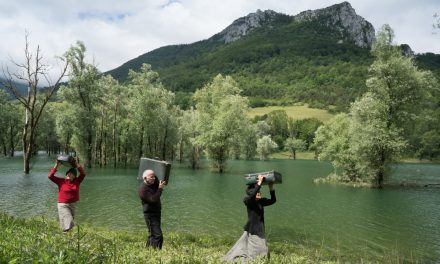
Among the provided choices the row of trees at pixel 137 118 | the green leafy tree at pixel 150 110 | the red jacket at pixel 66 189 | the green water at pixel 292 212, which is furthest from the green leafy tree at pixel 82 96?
the red jacket at pixel 66 189

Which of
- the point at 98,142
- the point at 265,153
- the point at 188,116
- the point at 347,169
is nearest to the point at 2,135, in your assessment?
the point at 98,142

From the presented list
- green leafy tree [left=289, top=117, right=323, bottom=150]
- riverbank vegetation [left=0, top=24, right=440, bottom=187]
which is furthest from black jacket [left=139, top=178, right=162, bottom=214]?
green leafy tree [left=289, top=117, right=323, bottom=150]

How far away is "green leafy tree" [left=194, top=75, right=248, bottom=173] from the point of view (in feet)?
198

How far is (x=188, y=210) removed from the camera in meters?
27.0

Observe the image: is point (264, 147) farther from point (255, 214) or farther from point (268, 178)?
point (268, 178)

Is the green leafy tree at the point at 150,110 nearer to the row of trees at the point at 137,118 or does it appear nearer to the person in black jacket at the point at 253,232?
the row of trees at the point at 137,118

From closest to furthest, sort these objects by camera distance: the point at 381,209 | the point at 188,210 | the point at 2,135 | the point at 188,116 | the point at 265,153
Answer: the point at 188,210 → the point at 381,209 → the point at 188,116 → the point at 2,135 → the point at 265,153

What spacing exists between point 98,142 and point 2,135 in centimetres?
4460

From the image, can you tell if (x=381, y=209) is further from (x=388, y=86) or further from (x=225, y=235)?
(x=388, y=86)

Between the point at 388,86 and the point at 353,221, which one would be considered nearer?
the point at 353,221

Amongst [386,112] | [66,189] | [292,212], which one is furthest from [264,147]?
Result: [66,189]

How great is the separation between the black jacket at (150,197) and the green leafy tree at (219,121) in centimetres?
4790

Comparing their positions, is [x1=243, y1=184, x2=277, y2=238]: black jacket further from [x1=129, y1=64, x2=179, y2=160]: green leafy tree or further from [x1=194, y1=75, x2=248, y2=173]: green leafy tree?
[x1=129, y1=64, x2=179, y2=160]: green leafy tree

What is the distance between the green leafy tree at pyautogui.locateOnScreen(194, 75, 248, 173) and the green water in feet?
65.0
